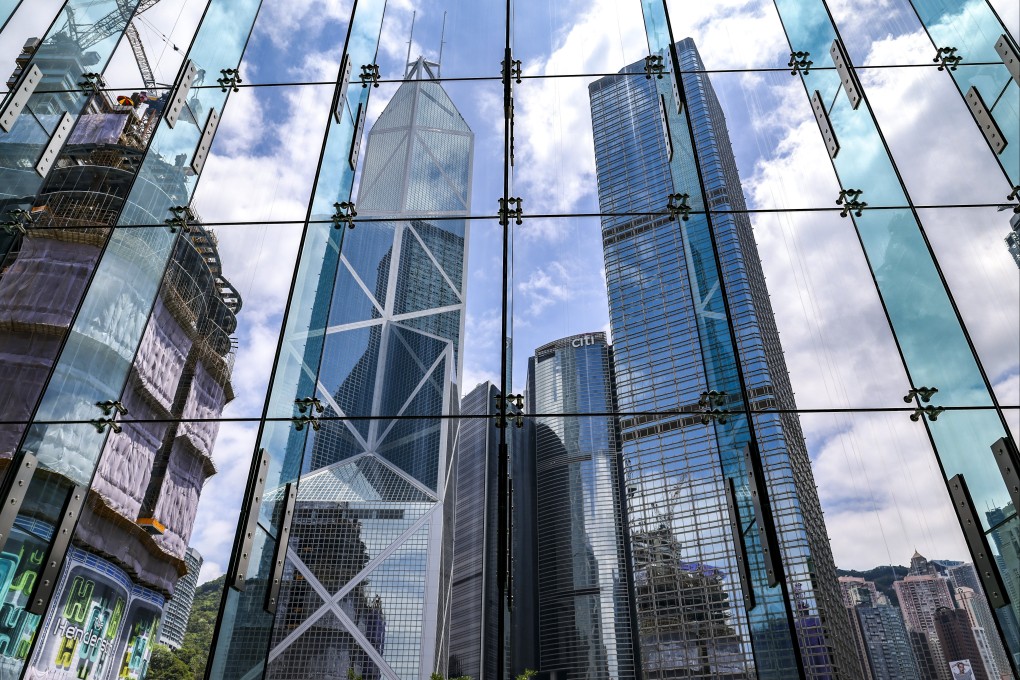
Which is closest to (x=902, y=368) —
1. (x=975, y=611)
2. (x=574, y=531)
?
(x=975, y=611)

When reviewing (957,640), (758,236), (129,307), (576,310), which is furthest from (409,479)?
(957,640)

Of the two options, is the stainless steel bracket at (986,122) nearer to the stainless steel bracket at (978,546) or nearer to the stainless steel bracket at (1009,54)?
the stainless steel bracket at (1009,54)

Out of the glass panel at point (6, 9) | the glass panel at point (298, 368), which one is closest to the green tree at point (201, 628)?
the glass panel at point (298, 368)

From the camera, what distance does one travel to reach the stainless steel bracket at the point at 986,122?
17.4 feet

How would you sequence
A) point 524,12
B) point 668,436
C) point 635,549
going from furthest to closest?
1. point 635,549
2. point 524,12
3. point 668,436

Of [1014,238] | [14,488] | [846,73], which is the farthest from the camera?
[846,73]

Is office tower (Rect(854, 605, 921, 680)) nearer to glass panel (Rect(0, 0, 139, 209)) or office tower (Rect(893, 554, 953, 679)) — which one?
office tower (Rect(893, 554, 953, 679))

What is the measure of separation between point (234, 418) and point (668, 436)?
137 inches

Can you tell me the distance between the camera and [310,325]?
532cm

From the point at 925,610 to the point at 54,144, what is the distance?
8814mm

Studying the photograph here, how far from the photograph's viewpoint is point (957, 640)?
551cm

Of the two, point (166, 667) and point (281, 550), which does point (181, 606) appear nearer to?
point (166, 667)

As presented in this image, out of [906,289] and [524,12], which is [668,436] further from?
[524,12]

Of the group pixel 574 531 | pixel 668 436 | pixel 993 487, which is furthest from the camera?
pixel 574 531
